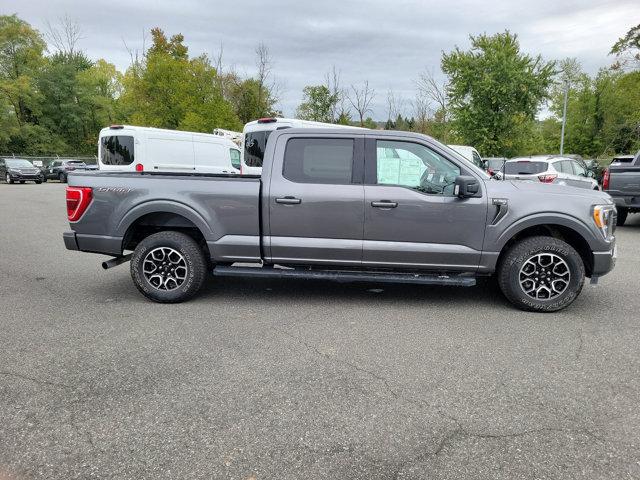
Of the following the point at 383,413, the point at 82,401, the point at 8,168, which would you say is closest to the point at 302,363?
the point at 383,413

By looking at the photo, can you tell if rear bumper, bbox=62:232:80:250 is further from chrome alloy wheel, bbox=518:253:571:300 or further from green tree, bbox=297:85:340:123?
green tree, bbox=297:85:340:123

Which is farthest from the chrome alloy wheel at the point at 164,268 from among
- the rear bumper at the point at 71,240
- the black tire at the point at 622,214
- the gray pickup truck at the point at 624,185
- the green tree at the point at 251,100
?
the green tree at the point at 251,100

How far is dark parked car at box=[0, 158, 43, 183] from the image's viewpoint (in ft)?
101

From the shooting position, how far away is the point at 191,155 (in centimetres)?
1564

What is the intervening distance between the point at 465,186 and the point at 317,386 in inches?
101

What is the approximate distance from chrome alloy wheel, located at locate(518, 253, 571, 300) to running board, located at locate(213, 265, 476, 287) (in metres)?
0.55

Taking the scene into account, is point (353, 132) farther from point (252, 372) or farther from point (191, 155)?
point (191, 155)

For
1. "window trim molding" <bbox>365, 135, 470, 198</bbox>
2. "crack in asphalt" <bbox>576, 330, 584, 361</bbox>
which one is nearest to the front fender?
"window trim molding" <bbox>365, 135, 470, 198</bbox>

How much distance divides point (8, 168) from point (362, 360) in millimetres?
34407

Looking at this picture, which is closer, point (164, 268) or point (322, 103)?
point (164, 268)

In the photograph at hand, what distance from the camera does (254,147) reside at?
1436 cm

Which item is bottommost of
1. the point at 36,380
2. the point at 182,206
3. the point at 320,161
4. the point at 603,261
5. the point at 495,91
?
the point at 36,380

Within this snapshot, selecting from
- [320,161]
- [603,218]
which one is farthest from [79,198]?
[603,218]

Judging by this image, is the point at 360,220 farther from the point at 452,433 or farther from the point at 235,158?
Answer: the point at 235,158
